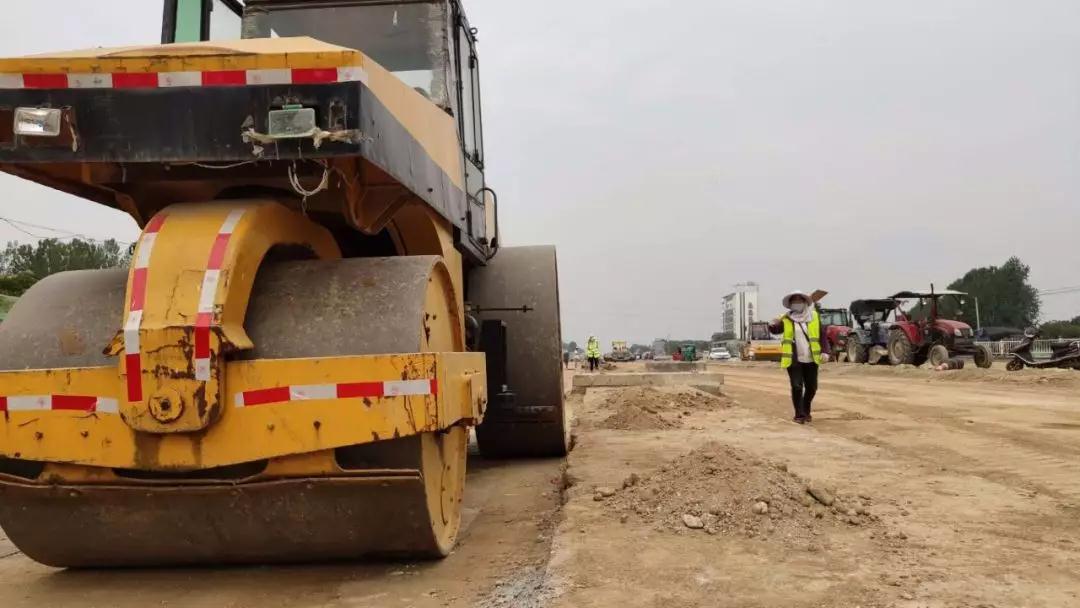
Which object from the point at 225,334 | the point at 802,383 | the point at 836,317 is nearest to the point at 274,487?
the point at 225,334

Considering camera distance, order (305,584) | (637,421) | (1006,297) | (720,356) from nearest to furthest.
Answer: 1. (305,584)
2. (637,421)
3. (720,356)
4. (1006,297)

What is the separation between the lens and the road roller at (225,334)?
276 cm

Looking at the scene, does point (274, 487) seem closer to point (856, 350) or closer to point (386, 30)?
point (386, 30)

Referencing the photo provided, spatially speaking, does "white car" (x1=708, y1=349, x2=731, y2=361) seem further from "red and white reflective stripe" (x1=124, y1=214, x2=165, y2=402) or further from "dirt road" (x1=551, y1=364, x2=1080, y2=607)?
"red and white reflective stripe" (x1=124, y1=214, x2=165, y2=402)

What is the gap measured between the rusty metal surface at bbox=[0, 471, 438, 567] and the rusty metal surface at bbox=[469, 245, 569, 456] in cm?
272

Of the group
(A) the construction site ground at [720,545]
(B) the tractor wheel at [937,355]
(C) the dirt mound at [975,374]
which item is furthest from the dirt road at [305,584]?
(B) the tractor wheel at [937,355]

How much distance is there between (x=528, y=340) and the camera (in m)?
5.86

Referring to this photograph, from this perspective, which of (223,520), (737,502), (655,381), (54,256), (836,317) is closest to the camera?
(223,520)

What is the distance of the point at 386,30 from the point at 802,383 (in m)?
6.03

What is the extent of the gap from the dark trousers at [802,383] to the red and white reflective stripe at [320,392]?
22.3 feet

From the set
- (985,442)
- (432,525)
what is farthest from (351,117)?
(985,442)

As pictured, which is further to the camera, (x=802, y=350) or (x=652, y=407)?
(x=652, y=407)

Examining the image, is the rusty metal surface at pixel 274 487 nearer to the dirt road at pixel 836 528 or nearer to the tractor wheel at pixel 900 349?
the dirt road at pixel 836 528

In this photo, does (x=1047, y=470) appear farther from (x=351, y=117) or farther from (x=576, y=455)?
(x=351, y=117)
